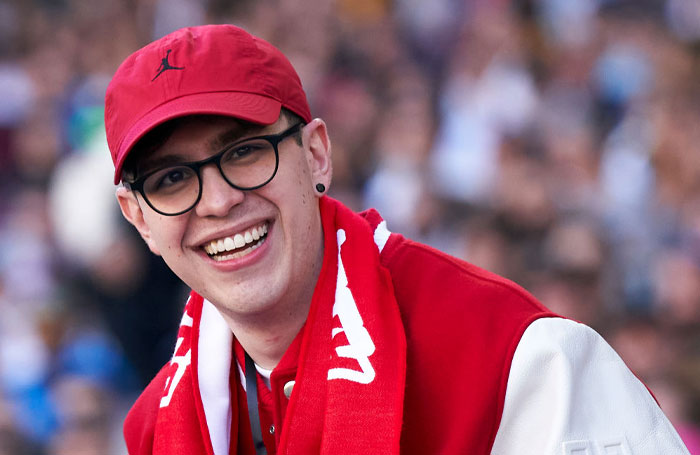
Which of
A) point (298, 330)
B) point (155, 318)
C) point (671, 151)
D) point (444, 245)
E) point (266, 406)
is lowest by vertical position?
point (266, 406)

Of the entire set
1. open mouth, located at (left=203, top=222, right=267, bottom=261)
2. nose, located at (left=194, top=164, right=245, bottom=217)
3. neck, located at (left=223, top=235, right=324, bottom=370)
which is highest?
nose, located at (left=194, top=164, right=245, bottom=217)

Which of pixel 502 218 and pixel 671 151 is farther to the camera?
pixel 671 151

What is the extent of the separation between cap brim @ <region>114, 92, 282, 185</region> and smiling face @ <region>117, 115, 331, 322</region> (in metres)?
0.05

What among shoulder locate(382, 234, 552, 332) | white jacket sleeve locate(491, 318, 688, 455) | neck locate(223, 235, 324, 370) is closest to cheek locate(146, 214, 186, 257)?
neck locate(223, 235, 324, 370)

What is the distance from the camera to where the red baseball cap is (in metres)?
2.04

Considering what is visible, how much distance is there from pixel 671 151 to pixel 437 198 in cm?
137

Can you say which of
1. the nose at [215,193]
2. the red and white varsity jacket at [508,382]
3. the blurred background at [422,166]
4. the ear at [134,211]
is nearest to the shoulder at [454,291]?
the red and white varsity jacket at [508,382]

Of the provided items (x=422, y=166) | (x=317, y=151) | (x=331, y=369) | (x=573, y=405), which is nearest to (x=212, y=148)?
(x=317, y=151)

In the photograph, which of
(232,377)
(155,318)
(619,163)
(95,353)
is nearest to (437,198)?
(619,163)

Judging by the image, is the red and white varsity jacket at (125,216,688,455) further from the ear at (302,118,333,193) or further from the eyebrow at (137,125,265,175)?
the eyebrow at (137,125,265,175)

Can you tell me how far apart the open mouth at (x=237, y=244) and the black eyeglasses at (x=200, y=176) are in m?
0.11

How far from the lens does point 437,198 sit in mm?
5336

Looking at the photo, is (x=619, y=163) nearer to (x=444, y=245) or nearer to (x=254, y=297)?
(x=444, y=245)

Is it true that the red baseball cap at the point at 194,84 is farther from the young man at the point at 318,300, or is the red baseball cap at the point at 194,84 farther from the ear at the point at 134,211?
the ear at the point at 134,211
